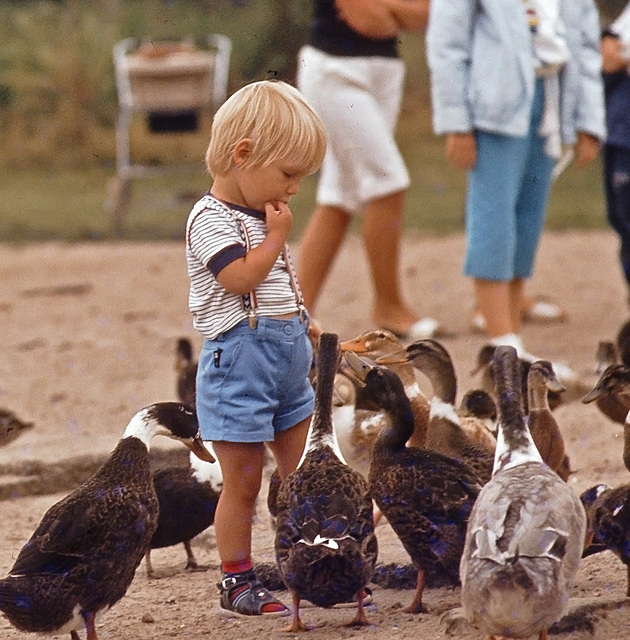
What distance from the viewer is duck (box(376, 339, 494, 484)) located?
488 centimetres

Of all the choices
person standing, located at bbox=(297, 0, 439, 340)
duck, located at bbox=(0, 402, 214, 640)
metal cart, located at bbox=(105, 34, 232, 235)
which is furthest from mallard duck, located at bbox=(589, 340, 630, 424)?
metal cart, located at bbox=(105, 34, 232, 235)

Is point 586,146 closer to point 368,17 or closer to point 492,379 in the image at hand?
point 368,17

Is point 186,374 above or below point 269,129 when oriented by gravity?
below

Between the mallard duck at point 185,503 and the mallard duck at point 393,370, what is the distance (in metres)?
0.72

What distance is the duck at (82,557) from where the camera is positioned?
153 inches

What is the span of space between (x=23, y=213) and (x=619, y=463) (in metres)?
9.94

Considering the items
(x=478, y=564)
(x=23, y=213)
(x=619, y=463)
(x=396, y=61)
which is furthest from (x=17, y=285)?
(x=478, y=564)

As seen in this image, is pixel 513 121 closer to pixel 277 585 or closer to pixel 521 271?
pixel 521 271

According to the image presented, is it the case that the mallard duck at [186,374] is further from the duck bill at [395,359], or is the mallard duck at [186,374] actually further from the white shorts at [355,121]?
the white shorts at [355,121]

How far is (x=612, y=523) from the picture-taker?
418cm

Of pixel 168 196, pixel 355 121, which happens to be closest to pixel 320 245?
pixel 355 121

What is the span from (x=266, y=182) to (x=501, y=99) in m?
2.82

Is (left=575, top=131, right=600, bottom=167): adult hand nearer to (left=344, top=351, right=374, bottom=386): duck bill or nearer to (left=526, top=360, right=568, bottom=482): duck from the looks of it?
(left=526, top=360, right=568, bottom=482): duck

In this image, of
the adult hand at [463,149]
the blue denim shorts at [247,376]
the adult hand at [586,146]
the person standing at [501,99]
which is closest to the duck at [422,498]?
the blue denim shorts at [247,376]
